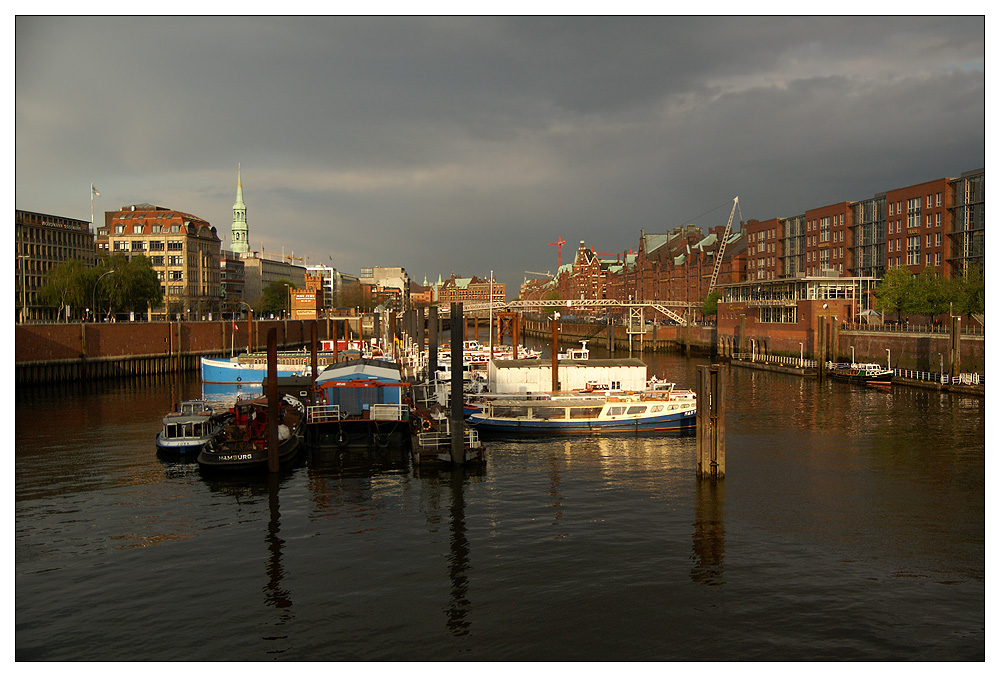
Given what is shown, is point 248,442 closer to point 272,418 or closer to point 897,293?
point 272,418

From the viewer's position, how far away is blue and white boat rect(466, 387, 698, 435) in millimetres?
44906

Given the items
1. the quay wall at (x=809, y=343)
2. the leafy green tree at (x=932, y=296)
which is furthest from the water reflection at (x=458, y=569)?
the leafy green tree at (x=932, y=296)

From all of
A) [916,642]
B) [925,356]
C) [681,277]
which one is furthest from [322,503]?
[681,277]

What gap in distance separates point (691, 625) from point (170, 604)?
13399 mm

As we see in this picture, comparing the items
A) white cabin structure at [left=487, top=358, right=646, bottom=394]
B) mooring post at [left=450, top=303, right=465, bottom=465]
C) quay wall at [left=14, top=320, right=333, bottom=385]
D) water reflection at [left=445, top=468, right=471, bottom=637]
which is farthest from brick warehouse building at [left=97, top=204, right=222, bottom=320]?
water reflection at [left=445, top=468, right=471, bottom=637]

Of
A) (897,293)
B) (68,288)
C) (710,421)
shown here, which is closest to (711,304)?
(897,293)

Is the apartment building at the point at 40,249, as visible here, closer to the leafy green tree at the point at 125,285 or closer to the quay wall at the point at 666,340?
the leafy green tree at the point at 125,285

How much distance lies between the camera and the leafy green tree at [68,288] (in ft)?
309

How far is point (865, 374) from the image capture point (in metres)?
69.1

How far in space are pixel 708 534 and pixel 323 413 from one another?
72.1 ft

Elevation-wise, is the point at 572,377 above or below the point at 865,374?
above

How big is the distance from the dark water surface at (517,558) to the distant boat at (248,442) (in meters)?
1.26

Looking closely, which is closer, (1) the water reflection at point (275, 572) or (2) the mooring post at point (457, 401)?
(1) the water reflection at point (275, 572)

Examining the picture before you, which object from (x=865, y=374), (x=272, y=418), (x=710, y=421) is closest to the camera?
(x=272, y=418)
